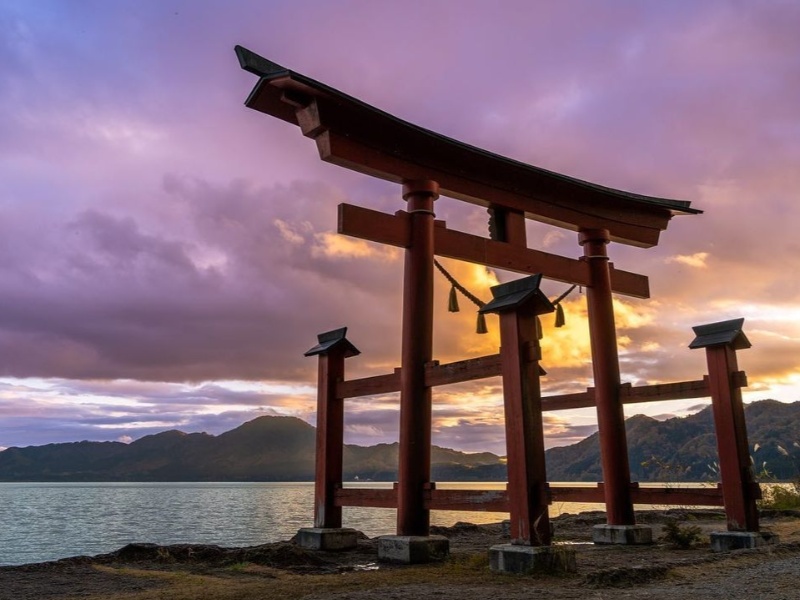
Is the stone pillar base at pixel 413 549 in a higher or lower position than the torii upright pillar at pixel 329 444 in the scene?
lower

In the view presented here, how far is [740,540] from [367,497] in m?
4.64

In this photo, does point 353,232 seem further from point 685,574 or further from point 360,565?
point 685,574

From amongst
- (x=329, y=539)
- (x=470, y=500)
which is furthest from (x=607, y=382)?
(x=329, y=539)

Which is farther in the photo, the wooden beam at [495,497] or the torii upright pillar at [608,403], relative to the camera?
the torii upright pillar at [608,403]

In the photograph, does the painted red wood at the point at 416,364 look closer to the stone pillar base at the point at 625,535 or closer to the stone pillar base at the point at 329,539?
the stone pillar base at the point at 329,539

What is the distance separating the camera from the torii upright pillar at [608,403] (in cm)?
930

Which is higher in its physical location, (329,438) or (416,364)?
(416,364)

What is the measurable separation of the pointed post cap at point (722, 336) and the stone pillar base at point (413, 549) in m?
4.43

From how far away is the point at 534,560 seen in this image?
19.6ft

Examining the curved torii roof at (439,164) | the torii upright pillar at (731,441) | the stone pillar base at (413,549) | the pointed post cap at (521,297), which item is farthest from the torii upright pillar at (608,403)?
the pointed post cap at (521,297)

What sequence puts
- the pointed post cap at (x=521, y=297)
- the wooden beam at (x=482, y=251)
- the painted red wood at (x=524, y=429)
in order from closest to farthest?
the painted red wood at (x=524, y=429) < the pointed post cap at (x=521, y=297) < the wooden beam at (x=482, y=251)

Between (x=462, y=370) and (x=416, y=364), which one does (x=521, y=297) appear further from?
(x=416, y=364)

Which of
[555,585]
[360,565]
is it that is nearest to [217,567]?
[360,565]

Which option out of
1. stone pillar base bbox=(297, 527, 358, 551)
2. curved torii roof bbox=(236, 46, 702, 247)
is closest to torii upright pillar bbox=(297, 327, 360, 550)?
stone pillar base bbox=(297, 527, 358, 551)
